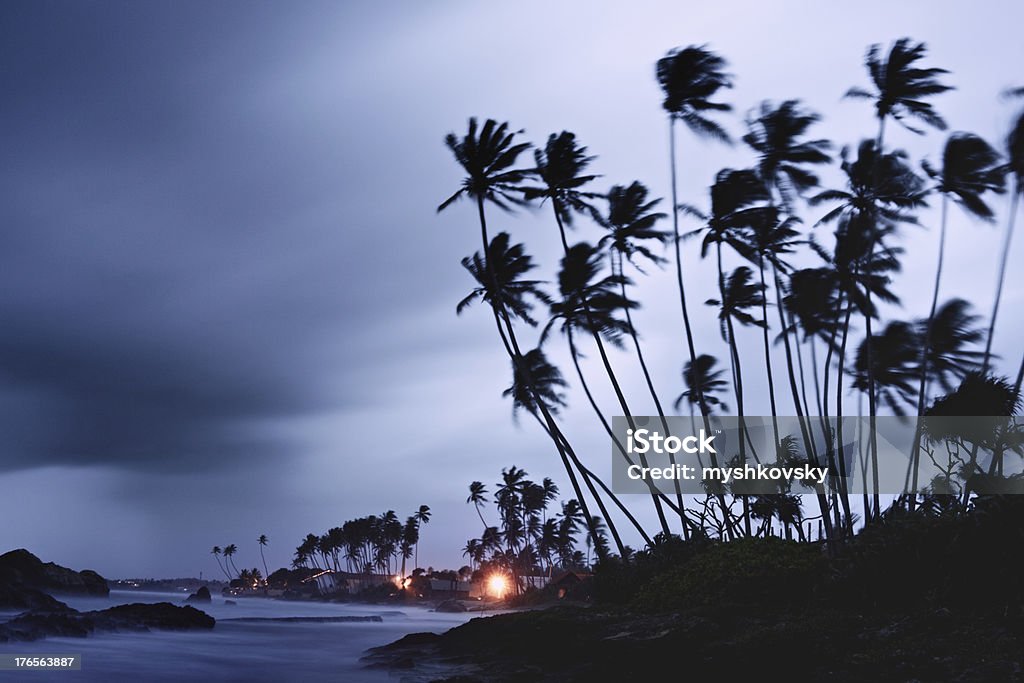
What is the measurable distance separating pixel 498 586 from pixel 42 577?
172ft

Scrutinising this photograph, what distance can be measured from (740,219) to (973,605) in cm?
1633

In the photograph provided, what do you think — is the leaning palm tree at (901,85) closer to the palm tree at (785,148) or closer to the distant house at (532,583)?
the palm tree at (785,148)

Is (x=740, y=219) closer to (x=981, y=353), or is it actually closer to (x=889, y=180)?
(x=889, y=180)

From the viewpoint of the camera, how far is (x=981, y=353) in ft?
95.6

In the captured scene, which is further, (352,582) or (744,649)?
(352,582)

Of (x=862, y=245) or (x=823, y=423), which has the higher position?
(x=862, y=245)

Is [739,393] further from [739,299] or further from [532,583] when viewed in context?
[532,583]

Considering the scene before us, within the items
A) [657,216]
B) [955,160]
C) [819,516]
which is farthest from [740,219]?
[819,516]

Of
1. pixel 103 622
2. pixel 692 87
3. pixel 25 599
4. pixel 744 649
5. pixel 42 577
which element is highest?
pixel 692 87

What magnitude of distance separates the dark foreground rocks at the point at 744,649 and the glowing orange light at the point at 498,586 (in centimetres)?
8121

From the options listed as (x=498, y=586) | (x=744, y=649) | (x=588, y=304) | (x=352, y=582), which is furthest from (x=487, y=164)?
(x=352, y=582)

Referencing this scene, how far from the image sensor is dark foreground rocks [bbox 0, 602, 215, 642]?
27533 mm

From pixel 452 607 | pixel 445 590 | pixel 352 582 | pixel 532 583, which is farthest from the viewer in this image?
pixel 352 582

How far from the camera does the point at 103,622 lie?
32531 millimetres
